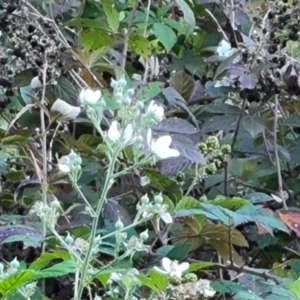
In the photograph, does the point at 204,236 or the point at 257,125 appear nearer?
the point at 204,236

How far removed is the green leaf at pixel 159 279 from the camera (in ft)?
2.59

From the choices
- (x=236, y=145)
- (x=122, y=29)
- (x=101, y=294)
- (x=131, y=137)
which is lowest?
(x=236, y=145)

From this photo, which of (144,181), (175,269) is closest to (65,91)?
(144,181)

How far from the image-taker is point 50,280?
3.85 ft

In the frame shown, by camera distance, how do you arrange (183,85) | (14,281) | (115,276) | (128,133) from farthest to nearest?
(183,85) → (115,276) → (128,133) → (14,281)

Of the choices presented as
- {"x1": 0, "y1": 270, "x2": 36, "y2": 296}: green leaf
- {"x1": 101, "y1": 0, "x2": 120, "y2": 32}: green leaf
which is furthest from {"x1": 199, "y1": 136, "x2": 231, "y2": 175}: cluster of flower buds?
{"x1": 0, "y1": 270, "x2": 36, "y2": 296}: green leaf

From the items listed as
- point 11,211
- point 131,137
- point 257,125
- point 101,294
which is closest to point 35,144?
point 11,211

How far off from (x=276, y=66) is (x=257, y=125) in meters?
0.10

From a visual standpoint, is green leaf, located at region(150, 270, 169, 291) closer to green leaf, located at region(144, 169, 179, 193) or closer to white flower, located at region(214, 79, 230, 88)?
green leaf, located at region(144, 169, 179, 193)

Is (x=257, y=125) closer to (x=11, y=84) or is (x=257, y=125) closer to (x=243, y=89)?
(x=243, y=89)

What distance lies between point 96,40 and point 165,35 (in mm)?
153

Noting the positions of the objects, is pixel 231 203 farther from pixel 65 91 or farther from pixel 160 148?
pixel 65 91

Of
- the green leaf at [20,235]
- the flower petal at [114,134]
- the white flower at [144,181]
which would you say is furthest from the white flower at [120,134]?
the white flower at [144,181]

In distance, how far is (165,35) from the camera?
144 centimetres
